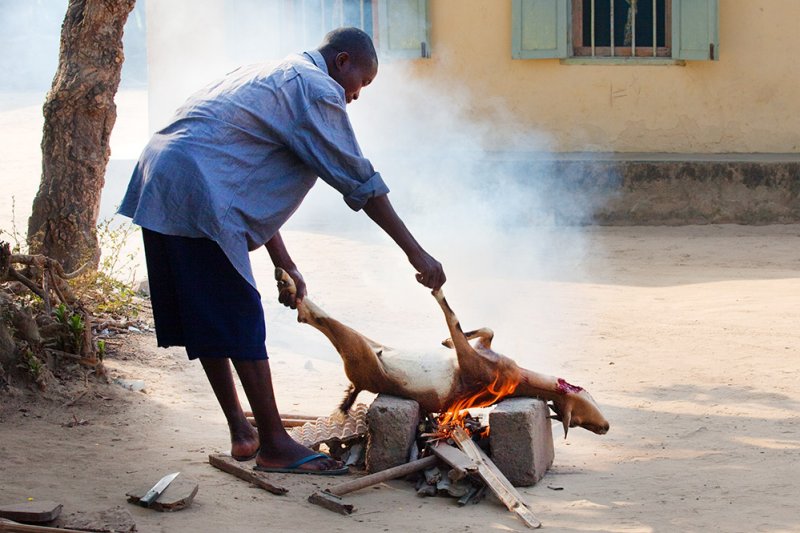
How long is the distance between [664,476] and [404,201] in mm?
7018

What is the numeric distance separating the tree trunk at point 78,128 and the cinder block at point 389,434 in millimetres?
3083

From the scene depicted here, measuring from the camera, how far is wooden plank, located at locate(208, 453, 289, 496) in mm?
3559

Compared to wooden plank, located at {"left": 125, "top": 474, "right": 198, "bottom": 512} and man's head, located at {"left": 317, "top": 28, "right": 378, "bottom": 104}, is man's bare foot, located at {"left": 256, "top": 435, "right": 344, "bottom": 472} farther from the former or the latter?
man's head, located at {"left": 317, "top": 28, "right": 378, "bottom": 104}

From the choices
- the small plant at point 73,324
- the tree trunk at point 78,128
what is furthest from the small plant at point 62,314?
the tree trunk at point 78,128

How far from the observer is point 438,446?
12.6ft

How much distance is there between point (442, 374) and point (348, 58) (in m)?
1.24

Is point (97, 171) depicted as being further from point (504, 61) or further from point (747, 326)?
point (504, 61)

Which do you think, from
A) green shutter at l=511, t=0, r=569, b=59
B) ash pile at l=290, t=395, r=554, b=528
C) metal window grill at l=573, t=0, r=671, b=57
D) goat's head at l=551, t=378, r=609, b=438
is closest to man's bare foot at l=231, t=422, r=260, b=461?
ash pile at l=290, t=395, r=554, b=528

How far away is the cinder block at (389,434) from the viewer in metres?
3.85

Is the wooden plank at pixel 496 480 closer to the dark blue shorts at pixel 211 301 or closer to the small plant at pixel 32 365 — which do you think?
the dark blue shorts at pixel 211 301

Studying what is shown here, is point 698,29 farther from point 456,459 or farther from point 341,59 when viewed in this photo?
point 456,459

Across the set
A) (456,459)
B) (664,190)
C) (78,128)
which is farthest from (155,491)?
(664,190)

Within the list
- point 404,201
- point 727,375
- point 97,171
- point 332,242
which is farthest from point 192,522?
point 404,201

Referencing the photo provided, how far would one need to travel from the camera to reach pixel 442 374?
398cm
